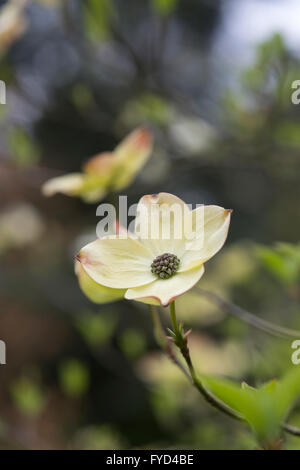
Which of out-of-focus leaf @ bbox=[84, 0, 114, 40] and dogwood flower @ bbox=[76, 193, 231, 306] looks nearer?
dogwood flower @ bbox=[76, 193, 231, 306]

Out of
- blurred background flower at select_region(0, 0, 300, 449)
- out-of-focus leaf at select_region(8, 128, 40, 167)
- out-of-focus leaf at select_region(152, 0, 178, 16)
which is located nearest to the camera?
out-of-focus leaf at select_region(152, 0, 178, 16)

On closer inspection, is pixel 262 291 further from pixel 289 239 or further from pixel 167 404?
pixel 289 239

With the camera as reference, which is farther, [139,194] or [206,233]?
[139,194]

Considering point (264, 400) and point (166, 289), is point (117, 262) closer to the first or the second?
point (166, 289)

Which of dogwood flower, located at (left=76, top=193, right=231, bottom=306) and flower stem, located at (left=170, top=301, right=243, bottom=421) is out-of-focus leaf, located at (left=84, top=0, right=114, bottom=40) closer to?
dogwood flower, located at (left=76, top=193, right=231, bottom=306)

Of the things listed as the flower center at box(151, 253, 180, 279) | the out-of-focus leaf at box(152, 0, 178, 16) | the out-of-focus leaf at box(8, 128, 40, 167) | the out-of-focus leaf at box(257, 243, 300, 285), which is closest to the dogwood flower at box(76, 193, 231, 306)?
the flower center at box(151, 253, 180, 279)

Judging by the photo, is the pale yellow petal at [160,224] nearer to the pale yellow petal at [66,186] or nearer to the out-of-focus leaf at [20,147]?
the pale yellow petal at [66,186]

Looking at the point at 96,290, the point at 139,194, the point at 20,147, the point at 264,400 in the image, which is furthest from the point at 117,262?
the point at 139,194
